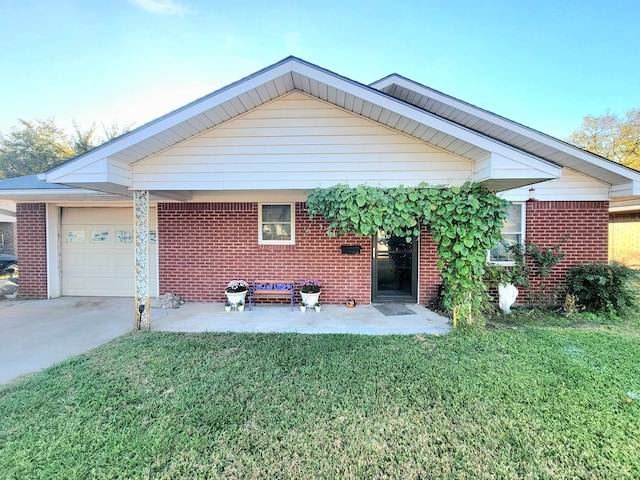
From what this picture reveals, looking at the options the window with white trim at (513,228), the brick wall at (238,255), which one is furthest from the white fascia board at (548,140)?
the brick wall at (238,255)

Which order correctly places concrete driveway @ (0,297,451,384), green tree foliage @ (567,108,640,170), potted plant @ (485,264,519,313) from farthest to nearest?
green tree foliage @ (567,108,640,170) < potted plant @ (485,264,519,313) < concrete driveway @ (0,297,451,384)

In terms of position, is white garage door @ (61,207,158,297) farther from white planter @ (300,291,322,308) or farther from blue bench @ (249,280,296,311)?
white planter @ (300,291,322,308)

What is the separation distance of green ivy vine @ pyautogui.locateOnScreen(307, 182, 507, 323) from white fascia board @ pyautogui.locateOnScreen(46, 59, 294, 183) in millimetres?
1851

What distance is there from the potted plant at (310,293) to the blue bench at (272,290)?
265 millimetres

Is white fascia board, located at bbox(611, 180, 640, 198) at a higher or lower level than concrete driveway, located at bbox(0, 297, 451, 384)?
higher

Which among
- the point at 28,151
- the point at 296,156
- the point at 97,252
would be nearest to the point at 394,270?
the point at 296,156

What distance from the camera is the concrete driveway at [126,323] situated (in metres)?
4.21

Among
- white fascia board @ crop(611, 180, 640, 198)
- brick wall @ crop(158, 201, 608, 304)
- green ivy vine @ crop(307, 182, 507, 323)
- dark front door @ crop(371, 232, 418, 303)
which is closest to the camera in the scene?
green ivy vine @ crop(307, 182, 507, 323)

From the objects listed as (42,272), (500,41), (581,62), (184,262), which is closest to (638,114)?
(581,62)

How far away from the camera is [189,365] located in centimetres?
366

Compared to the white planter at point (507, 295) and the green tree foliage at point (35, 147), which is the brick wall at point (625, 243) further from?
the green tree foliage at point (35, 147)

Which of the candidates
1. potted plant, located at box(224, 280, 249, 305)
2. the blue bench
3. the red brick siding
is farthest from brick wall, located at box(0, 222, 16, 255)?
the red brick siding

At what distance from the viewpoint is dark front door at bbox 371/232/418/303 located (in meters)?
6.91

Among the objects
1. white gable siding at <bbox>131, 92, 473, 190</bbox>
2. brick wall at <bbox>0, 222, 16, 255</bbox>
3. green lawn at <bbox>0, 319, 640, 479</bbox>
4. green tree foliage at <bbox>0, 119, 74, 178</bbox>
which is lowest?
green lawn at <bbox>0, 319, 640, 479</bbox>
